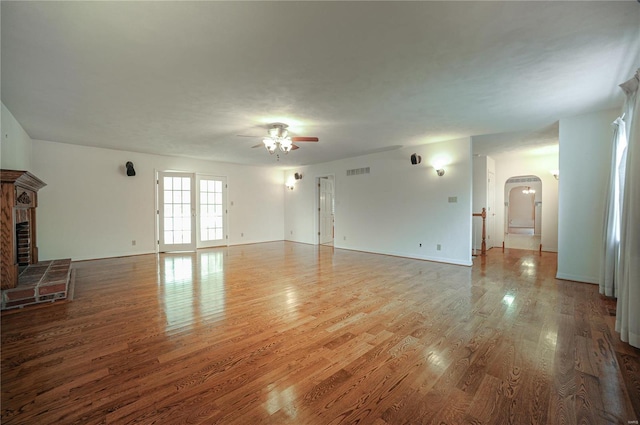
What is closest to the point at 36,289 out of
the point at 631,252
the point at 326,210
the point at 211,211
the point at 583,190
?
the point at 211,211

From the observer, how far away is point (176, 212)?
24.5 ft

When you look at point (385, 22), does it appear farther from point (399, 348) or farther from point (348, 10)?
point (399, 348)

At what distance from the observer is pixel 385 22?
2.00 metres

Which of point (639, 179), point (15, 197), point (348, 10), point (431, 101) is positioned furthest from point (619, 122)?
point (15, 197)

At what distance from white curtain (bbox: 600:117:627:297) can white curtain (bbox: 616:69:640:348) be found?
114cm

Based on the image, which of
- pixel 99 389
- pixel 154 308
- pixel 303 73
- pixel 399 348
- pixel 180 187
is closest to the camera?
pixel 99 389

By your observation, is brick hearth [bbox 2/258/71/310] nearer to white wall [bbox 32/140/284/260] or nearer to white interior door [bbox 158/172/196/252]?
white wall [bbox 32/140/284/260]

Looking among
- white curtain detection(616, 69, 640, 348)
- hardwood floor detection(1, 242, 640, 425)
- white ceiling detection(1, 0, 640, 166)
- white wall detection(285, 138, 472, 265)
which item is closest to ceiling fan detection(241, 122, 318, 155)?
white ceiling detection(1, 0, 640, 166)

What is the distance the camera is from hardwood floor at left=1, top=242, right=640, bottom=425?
1.61 metres

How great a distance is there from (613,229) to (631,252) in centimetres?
176

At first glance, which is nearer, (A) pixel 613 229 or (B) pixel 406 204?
(A) pixel 613 229

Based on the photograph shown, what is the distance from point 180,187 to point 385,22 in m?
7.11

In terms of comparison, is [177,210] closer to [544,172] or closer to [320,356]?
[320,356]

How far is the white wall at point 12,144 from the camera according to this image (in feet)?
12.4
